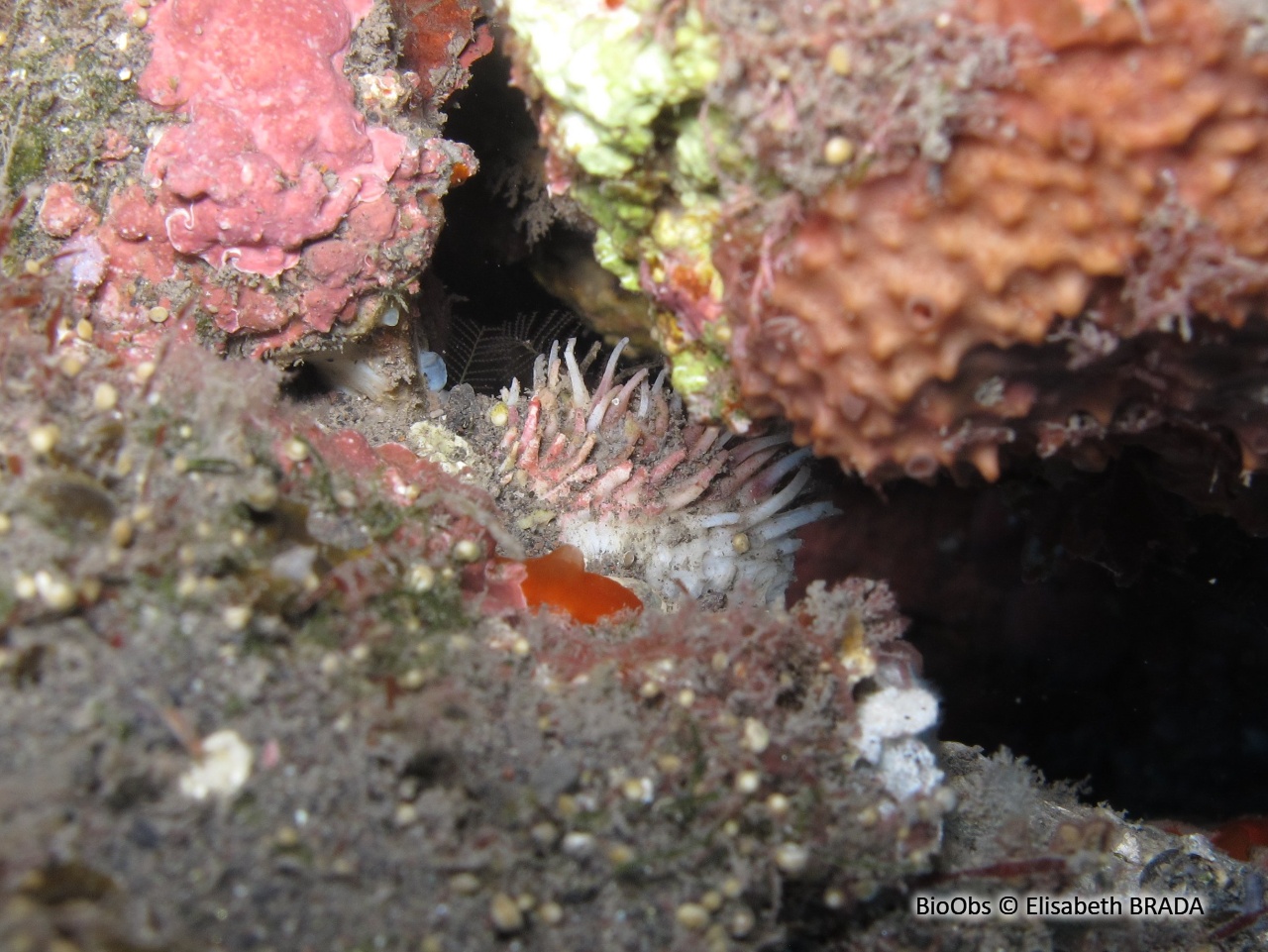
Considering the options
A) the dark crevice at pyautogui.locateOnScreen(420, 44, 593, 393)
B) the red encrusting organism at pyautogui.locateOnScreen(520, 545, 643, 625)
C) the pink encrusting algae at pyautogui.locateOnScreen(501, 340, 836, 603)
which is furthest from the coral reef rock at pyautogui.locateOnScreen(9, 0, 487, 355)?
the red encrusting organism at pyautogui.locateOnScreen(520, 545, 643, 625)

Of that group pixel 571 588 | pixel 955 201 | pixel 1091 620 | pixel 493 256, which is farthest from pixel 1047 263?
pixel 493 256

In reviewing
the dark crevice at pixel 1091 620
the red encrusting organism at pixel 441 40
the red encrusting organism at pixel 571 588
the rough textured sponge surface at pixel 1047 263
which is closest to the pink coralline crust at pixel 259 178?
the red encrusting organism at pixel 441 40

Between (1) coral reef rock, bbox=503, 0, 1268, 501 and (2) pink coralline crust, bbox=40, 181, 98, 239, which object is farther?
(2) pink coralline crust, bbox=40, 181, 98, 239

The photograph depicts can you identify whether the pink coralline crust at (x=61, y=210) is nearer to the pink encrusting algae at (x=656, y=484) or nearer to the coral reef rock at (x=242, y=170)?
the coral reef rock at (x=242, y=170)

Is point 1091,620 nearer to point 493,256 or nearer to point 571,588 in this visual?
point 571,588

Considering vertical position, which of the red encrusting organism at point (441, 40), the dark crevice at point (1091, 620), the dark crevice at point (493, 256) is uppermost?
the red encrusting organism at point (441, 40)

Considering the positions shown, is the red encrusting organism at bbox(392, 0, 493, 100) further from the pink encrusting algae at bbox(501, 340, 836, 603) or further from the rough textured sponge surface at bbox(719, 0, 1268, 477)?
the rough textured sponge surface at bbox(719, 0, 1268, 477)
